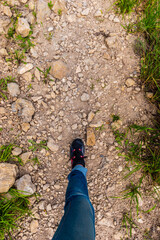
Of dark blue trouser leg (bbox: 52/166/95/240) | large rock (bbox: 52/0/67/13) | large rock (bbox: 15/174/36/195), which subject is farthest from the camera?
large rock (bbox: 52/0/67/13)

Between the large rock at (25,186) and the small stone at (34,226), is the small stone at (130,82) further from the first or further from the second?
the small stone at (34,226)

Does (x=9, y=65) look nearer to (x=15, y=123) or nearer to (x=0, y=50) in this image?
(x=0, y=50)

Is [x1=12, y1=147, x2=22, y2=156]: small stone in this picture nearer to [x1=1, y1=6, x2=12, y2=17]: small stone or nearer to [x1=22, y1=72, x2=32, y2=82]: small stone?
[x1=22, y1=72, x2=32, y2=82]: small stone

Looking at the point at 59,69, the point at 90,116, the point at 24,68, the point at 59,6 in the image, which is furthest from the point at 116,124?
the point at 59,6

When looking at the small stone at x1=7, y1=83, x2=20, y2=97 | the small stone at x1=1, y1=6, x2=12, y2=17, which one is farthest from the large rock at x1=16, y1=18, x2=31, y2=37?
the small stone at x1=7, y1=83, x2=20, y2=97

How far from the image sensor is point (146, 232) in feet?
7.91

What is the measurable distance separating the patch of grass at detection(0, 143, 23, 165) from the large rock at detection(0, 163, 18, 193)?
10cm

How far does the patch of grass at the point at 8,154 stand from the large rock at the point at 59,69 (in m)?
1.25

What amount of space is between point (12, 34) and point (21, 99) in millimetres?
1003

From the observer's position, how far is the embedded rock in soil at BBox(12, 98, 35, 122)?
7.78 ft

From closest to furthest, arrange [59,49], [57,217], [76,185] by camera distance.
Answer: [76,185], [57,217], [59,49]

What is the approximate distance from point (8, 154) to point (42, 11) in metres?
2.24

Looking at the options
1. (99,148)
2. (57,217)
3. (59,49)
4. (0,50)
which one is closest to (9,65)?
(0,50)

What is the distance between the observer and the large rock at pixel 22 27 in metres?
2.37
